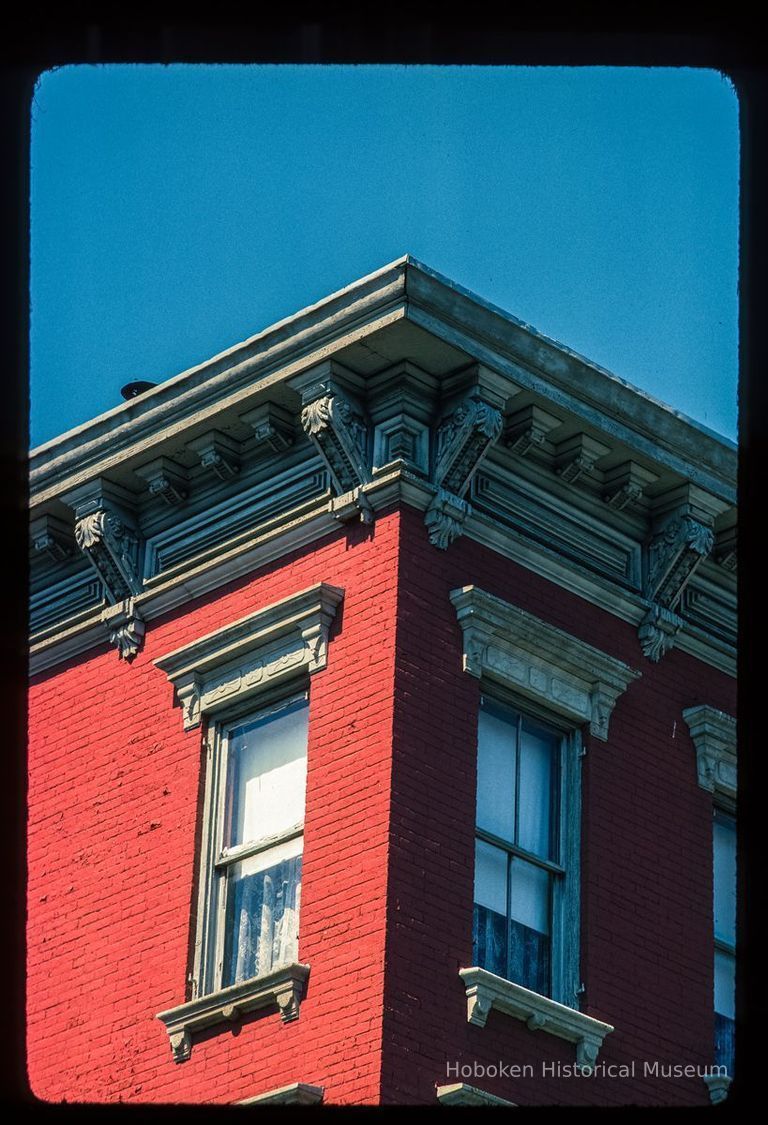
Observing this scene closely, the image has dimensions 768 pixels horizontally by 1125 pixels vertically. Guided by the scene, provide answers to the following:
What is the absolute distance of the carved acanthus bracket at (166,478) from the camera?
16.3 m

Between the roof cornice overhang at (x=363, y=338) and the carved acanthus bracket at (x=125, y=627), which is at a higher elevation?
the roof cornice overhang at (x=363, y=338)

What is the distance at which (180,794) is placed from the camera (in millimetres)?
15289

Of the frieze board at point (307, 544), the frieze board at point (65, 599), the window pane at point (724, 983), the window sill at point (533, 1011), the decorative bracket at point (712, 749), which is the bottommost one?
the window sill at point (533, 1011)

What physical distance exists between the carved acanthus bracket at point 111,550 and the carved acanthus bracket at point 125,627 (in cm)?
9

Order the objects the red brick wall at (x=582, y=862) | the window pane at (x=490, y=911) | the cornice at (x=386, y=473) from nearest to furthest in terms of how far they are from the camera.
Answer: the red brick wall at (x=582, y=862), the window pane at (x=490, y=911), the cornice at (x=386, y=473)

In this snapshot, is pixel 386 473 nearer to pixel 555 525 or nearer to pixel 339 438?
pixel 339 438

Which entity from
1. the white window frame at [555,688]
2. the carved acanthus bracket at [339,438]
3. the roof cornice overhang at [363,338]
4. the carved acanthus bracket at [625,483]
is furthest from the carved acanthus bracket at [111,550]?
the carved acanthus bracket at [625,483]

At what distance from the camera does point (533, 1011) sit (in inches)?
539

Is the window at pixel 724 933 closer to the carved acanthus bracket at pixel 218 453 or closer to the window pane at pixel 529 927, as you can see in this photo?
the window pane at pixel 529 927

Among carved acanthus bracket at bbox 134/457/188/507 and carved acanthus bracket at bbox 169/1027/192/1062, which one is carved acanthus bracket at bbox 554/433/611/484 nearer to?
carved acanthus bracket at bbox 134/457/188/507

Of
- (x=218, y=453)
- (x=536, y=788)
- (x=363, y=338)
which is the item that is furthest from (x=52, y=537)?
(x=536, y=788)

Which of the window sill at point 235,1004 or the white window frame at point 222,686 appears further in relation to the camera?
the white window frame at point 222,686

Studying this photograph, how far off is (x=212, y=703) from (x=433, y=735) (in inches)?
71.8

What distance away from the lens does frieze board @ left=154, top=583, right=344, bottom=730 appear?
14805 mm
